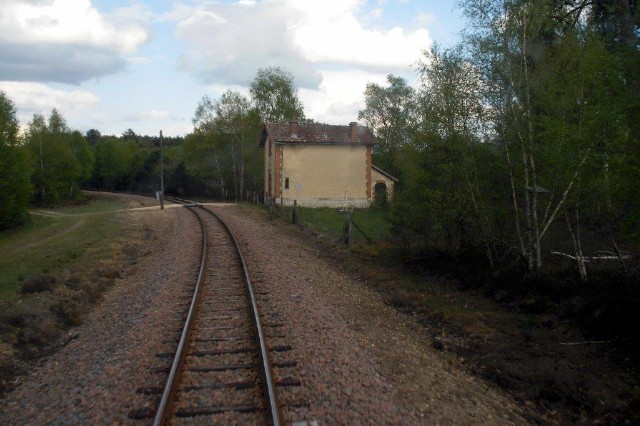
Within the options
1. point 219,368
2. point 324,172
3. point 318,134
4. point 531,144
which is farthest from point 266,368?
point 318,134

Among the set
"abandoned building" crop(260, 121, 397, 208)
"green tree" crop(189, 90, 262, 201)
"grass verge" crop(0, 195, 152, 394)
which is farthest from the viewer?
"green tree" crop(189, 90, 262, 201)

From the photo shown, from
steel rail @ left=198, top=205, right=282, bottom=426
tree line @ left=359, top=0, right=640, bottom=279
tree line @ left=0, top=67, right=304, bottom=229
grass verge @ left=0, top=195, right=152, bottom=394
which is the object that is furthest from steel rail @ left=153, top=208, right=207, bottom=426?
tree line @ left=0, top=67, right=304, bottom=229

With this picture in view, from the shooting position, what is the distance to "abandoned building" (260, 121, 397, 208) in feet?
140

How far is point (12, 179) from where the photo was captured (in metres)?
41.8

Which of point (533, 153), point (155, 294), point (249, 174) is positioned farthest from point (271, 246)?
point (249, 174)

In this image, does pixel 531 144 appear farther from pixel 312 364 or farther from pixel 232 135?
pixel 232 135

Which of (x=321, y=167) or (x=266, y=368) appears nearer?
(x=266, y=368)

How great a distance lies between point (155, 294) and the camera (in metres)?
12.1

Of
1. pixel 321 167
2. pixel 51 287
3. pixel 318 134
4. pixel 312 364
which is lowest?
pixel 51 287

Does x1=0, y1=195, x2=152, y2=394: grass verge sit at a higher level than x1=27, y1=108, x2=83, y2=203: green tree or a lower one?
lower

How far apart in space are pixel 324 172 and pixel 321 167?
1.48 ft

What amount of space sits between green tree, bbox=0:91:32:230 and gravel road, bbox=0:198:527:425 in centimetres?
3075

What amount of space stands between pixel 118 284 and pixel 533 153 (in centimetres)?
1043

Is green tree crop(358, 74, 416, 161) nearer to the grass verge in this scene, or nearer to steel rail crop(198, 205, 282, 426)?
the grass verge
